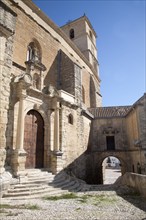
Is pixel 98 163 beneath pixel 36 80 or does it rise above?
beneath

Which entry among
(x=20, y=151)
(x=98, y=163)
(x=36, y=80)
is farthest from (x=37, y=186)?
(x=98, y=163)

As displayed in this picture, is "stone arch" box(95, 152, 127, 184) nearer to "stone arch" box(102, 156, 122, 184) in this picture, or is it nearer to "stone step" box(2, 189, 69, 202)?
"stone arch" box(102, 156, 122, 184)

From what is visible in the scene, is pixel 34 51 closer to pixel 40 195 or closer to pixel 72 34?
pixel 40 195

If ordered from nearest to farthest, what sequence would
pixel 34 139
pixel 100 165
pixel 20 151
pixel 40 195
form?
pixel 40 195 → pixel 20 151 → pixel 34 139 → pixel 100 165

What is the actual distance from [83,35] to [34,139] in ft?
63.4

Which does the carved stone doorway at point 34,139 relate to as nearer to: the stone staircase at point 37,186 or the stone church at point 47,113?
the stone church at point 47,113

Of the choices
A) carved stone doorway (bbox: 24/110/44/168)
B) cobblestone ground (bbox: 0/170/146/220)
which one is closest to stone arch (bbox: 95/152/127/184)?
carved stone doorway (bbox: 24/110/44/168)

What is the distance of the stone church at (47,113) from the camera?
717cm

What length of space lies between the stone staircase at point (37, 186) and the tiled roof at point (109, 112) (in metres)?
9.30

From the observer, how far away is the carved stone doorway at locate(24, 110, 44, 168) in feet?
27.1

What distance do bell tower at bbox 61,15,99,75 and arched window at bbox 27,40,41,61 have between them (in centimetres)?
1216

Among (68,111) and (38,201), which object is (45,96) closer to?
(68,111)

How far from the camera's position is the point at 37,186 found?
660 centimetres

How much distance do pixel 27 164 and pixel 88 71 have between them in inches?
557
